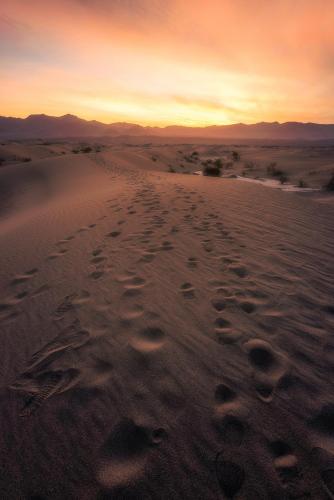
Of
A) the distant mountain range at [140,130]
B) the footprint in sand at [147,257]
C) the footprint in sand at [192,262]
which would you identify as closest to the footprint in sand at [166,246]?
the footprint in sand at [147,257]

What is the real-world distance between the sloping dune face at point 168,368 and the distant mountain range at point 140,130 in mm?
103120

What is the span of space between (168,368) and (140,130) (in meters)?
149

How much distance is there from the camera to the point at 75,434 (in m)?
1.53

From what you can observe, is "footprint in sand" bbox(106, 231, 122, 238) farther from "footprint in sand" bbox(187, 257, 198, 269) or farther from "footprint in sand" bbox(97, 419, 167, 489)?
"footprint in sand" bbox(97, 419, 167, 489)

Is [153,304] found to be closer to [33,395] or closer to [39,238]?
[33,395]

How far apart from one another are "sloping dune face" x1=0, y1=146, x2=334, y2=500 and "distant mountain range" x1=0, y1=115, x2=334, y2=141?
4060 inches

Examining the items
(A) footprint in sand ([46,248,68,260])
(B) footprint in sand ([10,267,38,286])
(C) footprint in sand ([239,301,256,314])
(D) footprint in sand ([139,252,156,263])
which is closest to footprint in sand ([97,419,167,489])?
(C) footprint in sand ([239,301,256,314])

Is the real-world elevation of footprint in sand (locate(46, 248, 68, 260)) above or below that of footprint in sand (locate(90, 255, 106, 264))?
below

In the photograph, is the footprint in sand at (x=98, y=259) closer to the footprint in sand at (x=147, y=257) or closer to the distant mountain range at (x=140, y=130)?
the footprint in sand at (x=147, y=257)

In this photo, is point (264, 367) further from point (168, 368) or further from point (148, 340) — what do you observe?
point (148, 340)

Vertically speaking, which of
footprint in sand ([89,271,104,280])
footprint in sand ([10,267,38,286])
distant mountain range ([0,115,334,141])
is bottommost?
footprint in sand ([10,267,38,286])

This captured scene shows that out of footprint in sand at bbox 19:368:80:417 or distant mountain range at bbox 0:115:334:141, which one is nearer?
footprint in sand at bbox 19:368:80:417

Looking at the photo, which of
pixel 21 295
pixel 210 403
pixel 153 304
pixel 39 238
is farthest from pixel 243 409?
pixel 39 238

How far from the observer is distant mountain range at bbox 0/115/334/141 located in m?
110
